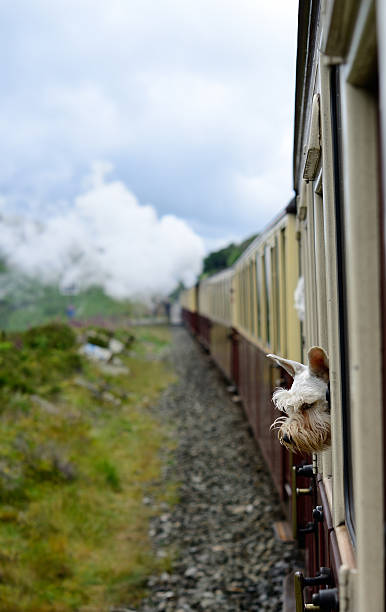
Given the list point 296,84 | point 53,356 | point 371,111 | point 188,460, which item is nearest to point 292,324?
point 296,84

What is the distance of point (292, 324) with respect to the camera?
3682mm

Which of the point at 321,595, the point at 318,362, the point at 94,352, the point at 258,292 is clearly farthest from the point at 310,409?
the point at 94,352

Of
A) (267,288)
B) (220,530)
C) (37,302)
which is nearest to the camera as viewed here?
(220,530)

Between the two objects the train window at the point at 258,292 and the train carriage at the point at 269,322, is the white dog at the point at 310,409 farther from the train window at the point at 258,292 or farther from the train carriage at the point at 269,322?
the train window at the point at 258,292

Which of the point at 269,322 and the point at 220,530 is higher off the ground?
the point at 269,322

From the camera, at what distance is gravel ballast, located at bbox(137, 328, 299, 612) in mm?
3891

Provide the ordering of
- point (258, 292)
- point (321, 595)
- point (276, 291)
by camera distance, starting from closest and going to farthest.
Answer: point (321, 595)
point (276, 291)
point (258, 292)

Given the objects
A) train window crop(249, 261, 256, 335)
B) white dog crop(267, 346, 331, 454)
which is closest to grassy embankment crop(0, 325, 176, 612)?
train window crop(249, 261, 256, 335)

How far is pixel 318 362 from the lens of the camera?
156 centimetres

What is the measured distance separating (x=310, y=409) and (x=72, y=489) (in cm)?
458

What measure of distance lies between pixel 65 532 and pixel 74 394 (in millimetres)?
5021

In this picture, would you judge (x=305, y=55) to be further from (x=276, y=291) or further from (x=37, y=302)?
(x=37, y=302)

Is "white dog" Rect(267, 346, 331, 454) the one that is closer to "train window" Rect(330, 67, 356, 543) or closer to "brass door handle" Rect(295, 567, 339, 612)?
"train window" Rect(330, 67, 356, 543)

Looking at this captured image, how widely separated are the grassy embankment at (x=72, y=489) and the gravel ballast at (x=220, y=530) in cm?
22
